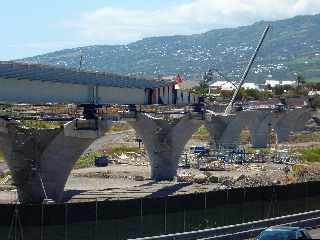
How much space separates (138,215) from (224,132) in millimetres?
84338

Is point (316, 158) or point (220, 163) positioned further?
point (316, 158)

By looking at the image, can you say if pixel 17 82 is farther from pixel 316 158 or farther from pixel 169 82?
pixel 316 158

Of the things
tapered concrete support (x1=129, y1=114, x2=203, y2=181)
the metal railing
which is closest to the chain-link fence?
the metal railing

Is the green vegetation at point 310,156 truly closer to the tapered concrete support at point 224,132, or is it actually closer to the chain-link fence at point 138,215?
the tapered concrete support at point 224,132

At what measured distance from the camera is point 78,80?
4966 cm

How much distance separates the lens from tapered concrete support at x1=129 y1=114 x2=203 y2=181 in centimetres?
7262

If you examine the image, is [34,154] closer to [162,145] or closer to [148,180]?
[148,180]

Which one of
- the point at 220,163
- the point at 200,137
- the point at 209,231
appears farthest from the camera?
the point at 200,137

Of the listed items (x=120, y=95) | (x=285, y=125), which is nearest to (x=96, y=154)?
(x=120, y=95)

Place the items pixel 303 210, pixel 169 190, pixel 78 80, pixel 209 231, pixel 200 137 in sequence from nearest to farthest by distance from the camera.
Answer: pixel 209 231 < pixel 303 210 < pixel 78 80 < pixel 169 190 < pixel 200 137

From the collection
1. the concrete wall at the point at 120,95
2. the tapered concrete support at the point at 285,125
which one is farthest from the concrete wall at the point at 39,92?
the tapered concrete support at the point at 285,125

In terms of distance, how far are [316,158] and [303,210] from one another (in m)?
64.2

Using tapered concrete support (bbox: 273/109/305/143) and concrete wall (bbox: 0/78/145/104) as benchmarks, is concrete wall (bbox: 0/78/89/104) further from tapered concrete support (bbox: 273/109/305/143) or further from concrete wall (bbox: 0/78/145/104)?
tapered concrete support (bbox: 273/109/305/143)

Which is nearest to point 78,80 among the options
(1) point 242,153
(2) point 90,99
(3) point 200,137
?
(2) point 90,99
